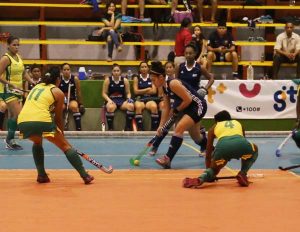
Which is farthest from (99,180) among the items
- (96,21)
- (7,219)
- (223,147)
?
(96,21)

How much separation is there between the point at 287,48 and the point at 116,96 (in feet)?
15.8

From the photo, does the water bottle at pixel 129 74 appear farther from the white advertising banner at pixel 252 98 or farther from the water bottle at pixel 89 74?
the white advertising banner at pixel 252 98

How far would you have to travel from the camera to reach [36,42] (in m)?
17.1

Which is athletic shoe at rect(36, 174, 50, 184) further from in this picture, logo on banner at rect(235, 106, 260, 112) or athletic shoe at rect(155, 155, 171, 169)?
logo on banner at rect(235, 106, 260, 112)

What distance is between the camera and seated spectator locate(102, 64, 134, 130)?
531 inches

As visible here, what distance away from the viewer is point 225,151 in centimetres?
807

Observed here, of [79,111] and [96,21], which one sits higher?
[96,21]

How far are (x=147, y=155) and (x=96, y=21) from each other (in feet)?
27.0

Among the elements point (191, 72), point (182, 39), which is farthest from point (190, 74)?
point (182, 39)

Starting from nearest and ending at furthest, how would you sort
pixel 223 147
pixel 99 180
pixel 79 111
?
pixel 223 147 → pixel 99 180 → pixel 79 111

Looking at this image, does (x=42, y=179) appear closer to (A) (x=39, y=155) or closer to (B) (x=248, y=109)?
(A) (x=39, y=155)

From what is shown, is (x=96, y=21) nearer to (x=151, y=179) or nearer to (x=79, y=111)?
(x=79, y=111)

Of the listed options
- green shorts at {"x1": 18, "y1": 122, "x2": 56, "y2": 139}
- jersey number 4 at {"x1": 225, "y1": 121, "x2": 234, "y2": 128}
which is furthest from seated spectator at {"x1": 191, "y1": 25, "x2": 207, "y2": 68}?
green shorts at {"x1": 18, "y1": 122, "x2": 56, "y2": 139}

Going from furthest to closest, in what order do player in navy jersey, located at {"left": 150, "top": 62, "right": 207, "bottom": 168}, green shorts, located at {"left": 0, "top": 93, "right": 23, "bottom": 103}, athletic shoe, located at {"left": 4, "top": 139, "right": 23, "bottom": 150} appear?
athletic shoe, located at {"left": 4, "top": 139, "right": 23, "bottom": 150}
green shorts, located at {"left": 0, "top": 93, "right": 23, "bottom": 103}
player in navy jersey, located at {"left": 150, "top": 62, "right": 207, "bottom": 168}
